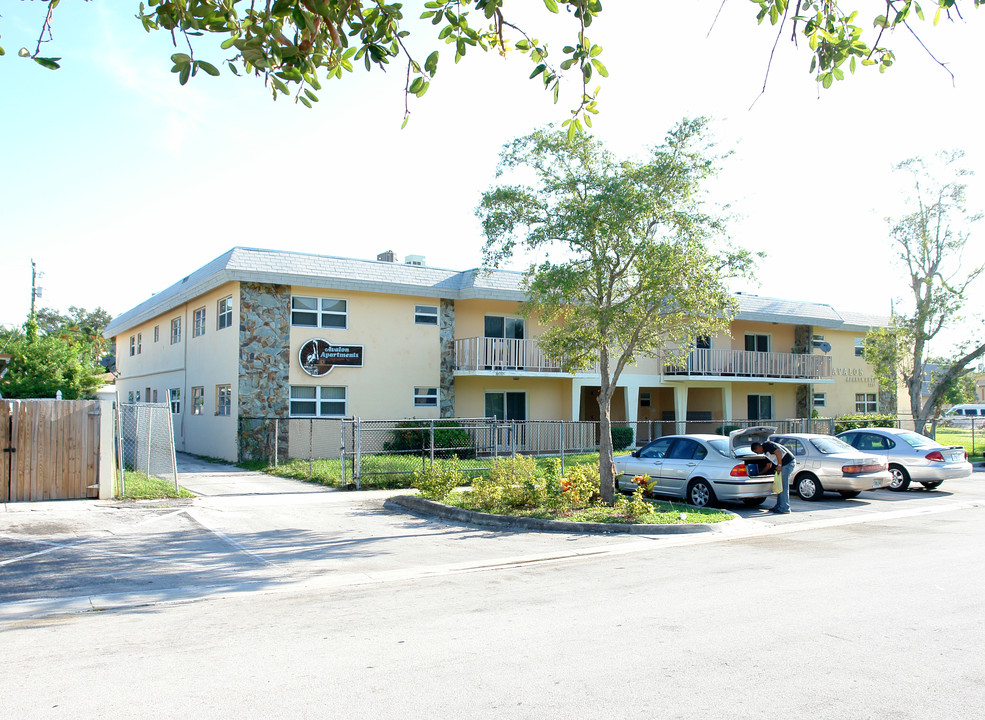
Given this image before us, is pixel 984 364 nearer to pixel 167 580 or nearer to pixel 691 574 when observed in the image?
pixel 691 574

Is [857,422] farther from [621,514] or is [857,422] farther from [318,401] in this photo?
[621,514]

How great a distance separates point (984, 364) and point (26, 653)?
3673 cm

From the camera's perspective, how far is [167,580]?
8555mm

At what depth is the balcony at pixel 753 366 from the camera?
2902 centimetres

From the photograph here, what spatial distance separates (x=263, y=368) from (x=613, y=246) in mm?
12520

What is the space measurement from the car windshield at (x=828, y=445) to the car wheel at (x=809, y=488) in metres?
0.61

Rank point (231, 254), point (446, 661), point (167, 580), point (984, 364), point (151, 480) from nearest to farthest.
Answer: point (446, 661) → point (167, 580) → point (151, 480) → point (231, 254) → point (984, 364)

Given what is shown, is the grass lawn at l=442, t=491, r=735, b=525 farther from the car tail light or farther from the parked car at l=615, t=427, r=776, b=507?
the car tail light

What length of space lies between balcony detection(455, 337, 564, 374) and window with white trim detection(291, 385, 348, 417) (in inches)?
158

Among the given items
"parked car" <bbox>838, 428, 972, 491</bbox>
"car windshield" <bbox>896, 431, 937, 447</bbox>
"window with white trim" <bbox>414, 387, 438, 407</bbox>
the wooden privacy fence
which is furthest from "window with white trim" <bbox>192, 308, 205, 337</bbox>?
"car windshield" <bbox>896, 431, 937, 447</bbox>

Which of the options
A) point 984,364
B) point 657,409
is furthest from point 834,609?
point 984,364

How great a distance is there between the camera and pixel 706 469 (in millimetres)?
14281

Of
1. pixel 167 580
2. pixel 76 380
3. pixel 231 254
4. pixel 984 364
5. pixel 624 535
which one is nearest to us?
pixel 167 580

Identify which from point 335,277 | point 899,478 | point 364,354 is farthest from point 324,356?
point 899,478
